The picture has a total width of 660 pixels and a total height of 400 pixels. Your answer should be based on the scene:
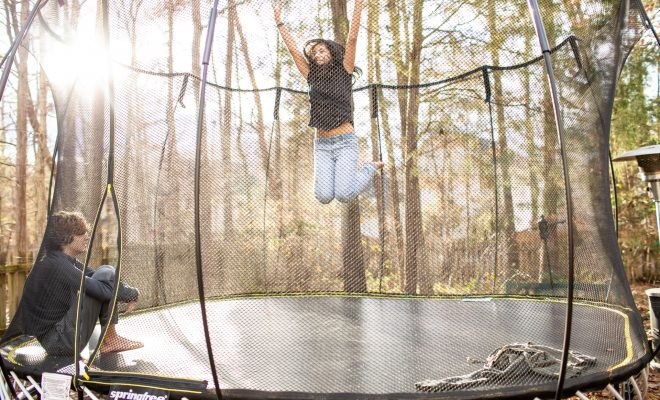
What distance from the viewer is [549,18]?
1896 mm

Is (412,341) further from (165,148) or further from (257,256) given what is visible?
(165,148)

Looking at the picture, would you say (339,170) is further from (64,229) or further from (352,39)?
(64,229)

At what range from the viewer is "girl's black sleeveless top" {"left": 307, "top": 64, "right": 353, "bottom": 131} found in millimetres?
1879

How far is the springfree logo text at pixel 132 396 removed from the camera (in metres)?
1.41

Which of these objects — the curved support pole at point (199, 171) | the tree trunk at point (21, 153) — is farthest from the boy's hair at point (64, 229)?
the tree trunk at point (21, 153)

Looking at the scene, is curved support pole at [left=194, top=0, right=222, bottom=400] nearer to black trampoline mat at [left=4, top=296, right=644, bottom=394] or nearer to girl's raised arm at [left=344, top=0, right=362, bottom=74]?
black trampoline mat at [left=4, top=296, right=644, bottom=394]

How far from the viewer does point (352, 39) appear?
1.73 metres

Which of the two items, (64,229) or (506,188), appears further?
(506,188)

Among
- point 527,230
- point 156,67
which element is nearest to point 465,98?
point 527,230

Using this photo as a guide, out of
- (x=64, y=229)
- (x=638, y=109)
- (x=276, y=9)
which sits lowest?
(x=64, y=229)

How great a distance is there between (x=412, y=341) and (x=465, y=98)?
3.75 ft

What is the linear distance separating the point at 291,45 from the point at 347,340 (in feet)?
4.03

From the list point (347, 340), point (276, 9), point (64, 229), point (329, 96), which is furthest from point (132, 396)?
point (276, 9)

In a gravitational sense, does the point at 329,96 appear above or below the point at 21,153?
below
